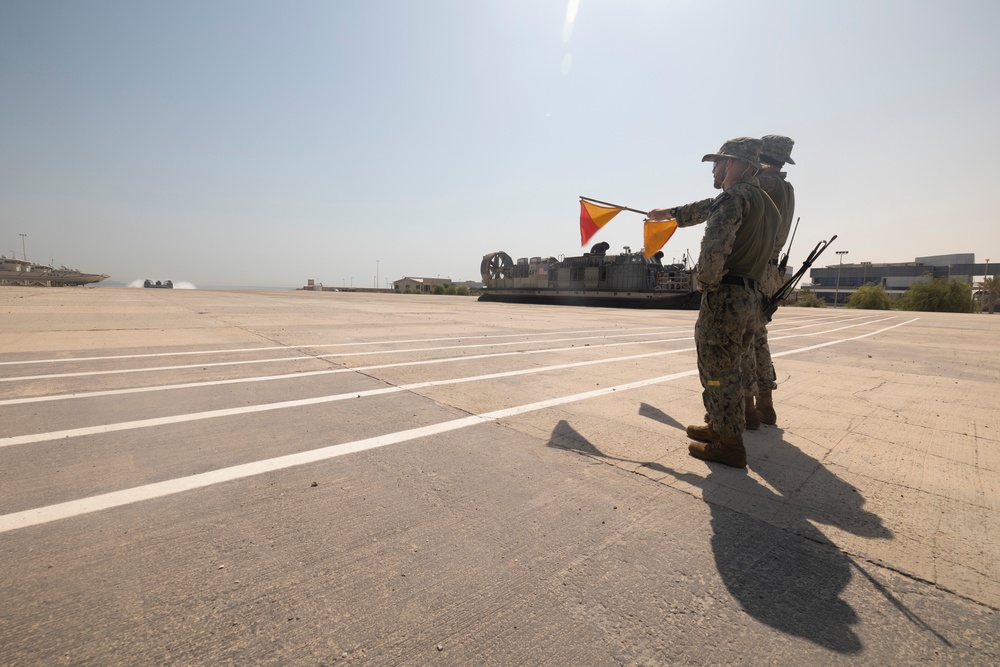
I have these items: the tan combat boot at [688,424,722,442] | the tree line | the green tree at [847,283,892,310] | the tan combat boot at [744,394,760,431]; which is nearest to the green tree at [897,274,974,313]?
the tree line

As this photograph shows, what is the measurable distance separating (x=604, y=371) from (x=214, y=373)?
16.3ft

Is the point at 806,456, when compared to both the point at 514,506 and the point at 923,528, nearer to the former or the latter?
the point at 923,528

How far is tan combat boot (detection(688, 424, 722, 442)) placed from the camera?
3.08 m

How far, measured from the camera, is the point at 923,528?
2.15m

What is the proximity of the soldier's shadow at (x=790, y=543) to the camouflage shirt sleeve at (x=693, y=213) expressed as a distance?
185cm

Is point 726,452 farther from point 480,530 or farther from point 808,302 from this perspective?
point 808,302

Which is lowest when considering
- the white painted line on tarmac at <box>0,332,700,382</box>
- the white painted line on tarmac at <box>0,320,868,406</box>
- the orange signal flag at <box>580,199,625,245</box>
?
the white painted line on tarmac at <box>0,320,868,406</box>

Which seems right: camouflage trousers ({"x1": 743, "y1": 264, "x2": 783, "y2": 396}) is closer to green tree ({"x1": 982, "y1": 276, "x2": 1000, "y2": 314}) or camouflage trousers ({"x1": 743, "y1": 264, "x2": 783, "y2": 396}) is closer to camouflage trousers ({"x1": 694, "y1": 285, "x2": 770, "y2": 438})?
camouflage trousers ({"x1": 694, "y1": 285, "x2": 770, "y2": 438})

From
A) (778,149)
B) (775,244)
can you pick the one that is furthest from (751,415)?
(778,149)

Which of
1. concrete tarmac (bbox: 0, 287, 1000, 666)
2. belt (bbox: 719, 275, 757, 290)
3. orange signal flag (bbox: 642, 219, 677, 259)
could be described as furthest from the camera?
orange signal flag (bbox: 642, 219, 677, 259)

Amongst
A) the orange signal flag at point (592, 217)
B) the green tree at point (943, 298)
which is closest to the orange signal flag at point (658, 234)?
the orange signal flag at point (592, 217)

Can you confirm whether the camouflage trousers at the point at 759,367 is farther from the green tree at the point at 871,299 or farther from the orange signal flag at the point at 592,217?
the green tree at the point at 871,299

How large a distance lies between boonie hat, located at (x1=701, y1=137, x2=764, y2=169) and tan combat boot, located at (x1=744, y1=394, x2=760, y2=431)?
1.90 meters

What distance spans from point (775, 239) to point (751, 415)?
1504 millimetres
